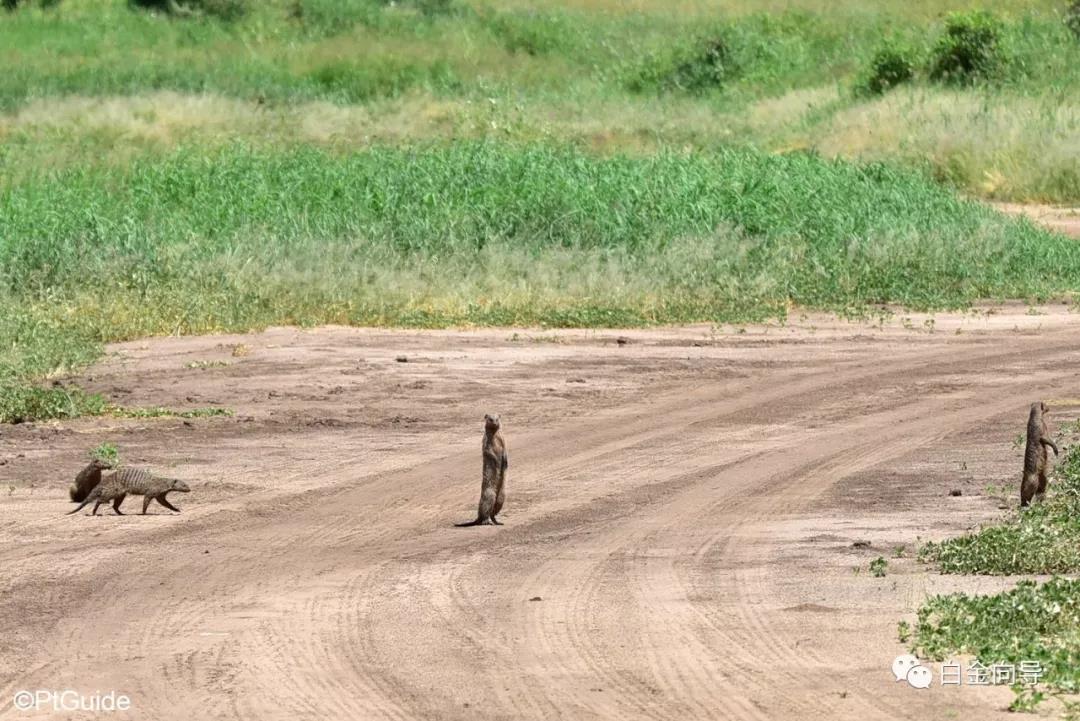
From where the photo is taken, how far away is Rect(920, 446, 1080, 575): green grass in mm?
8836

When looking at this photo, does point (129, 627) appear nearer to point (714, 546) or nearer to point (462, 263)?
point (714, 546)

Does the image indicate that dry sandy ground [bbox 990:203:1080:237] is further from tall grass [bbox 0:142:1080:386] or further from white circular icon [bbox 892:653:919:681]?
white circular icon [bbox 892:653:919:681]

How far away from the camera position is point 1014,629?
7.45m

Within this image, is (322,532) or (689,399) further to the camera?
(689,399)

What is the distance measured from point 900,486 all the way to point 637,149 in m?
23.1

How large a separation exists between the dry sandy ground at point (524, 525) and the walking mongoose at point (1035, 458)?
17.3 inches

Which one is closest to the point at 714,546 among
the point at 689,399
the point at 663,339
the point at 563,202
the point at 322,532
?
the point at 322,532

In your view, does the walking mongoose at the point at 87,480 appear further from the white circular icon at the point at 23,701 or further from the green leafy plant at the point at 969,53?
the green leafy plant at the point at 969,53

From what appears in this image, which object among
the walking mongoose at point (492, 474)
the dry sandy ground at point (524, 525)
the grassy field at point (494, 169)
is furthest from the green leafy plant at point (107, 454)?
the walking mongoose at point (492, 474)

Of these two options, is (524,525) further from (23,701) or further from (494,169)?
(494,169)

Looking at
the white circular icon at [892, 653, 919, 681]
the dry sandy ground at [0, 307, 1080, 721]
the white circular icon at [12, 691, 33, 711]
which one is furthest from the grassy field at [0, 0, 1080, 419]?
the white circular icon at [892, 653, 919, 681]

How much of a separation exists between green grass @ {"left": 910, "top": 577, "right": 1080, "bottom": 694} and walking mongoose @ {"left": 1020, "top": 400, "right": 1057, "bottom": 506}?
2.22 m

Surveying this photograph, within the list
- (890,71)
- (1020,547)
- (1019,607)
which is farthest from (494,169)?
(1019,607)

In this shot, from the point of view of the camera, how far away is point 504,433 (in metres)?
13.6
